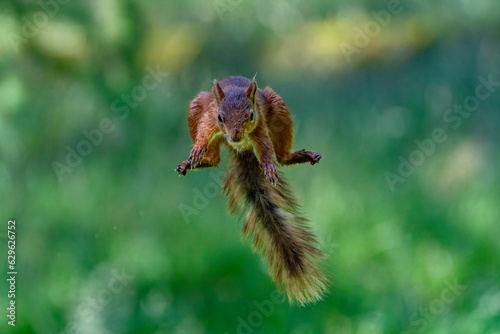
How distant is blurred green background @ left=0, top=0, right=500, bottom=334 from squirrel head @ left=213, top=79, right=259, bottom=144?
2.13 metres

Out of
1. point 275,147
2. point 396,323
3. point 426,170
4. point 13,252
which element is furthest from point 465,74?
point 275,147

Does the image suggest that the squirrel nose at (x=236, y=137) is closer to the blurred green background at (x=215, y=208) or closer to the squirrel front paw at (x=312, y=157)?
the squirrel front paw at (x=312, y=157)

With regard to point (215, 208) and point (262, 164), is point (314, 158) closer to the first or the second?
point (262, 164)

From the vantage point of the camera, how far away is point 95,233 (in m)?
3.46

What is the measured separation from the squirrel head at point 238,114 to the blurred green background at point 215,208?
213 cm

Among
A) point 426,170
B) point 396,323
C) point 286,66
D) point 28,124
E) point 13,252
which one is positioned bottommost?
point 396,323

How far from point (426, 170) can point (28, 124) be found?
1.73 m

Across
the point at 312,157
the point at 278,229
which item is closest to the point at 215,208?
the point at 278,229

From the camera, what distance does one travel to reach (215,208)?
3031mm

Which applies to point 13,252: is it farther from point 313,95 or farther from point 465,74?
point 465,74

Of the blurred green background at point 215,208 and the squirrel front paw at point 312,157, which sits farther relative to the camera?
the blurred green background at point 215,208

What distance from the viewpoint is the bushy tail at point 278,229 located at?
98 cm

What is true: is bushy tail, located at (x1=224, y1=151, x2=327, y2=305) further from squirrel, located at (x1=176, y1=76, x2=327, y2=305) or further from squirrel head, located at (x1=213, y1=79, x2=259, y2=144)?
squirrel head, located at (x1=213, y1=79, x2=259, y2=144)

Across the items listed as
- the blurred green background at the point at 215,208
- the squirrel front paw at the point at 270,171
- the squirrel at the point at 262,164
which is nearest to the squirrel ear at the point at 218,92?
the squirrel at the point at 262,164
